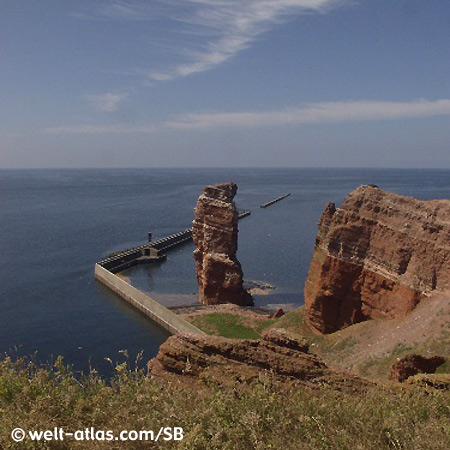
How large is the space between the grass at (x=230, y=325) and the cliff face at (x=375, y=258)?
210 inches

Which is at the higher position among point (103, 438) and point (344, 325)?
point (103, 438)

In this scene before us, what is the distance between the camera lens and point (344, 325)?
37562mm

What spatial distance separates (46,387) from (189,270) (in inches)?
2601

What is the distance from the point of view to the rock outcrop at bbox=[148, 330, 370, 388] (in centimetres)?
1235

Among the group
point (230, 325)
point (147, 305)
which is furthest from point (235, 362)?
point (147, 305)

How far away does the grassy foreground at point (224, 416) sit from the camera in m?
7.79

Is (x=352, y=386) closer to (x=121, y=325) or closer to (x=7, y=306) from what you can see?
(x=121, y=325)

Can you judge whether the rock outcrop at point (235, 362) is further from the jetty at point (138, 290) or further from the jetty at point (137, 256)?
the jetty at point (137, 256)

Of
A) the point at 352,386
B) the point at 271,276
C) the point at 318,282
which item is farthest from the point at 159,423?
the point at 271,276

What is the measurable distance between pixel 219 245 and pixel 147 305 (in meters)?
10.9

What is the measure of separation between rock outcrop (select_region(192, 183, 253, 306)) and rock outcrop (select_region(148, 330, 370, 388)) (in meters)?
39.9

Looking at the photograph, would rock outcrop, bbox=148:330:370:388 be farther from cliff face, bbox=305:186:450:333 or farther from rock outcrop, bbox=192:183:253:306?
rock outcrop, bbox=192:183:253:306

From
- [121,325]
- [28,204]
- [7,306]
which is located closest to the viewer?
[121,325]

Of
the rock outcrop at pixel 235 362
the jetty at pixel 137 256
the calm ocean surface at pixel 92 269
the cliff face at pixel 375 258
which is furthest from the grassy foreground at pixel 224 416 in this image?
the jetty at pixel 137 256
